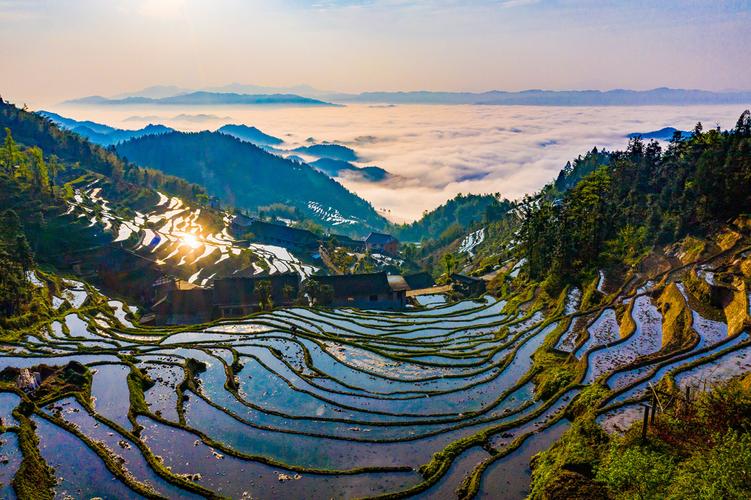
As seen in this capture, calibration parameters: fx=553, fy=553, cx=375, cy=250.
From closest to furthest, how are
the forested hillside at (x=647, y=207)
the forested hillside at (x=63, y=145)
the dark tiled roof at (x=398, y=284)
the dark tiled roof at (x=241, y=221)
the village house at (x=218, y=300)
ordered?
the forested hillside at (x=647, y=207) < the village house at (x=218, y=300) < the dark tiled roof at (x=398, y=284) < the dark tiled roof at (x=241, y=221) < the forested hillside at (x=63, y=145)

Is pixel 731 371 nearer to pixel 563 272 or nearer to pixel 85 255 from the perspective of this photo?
pixel 563 272

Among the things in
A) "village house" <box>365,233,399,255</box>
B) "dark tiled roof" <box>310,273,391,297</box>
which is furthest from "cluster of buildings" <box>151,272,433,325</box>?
"village house" <box>365,233,399,255</box>

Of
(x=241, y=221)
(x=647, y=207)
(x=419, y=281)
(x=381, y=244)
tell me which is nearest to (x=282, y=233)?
(x=241, y=221)

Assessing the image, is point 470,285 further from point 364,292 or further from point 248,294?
point 248,294

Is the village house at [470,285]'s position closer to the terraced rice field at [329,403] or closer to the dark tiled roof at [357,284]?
the dark tiled roof at [357,284]

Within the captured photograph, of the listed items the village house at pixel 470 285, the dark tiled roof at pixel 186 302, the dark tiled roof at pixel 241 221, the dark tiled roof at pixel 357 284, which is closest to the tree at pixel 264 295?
the dark tiled roof at pixel 186 302

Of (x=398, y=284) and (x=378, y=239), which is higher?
(x=398, y=284)

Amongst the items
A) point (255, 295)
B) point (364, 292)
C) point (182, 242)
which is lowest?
point (364, 292)
